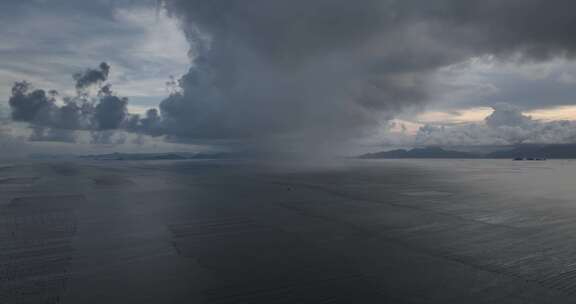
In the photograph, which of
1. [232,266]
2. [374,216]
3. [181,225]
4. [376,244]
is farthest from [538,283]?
[181,225]

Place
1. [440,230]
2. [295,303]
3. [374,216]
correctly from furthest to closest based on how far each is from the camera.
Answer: [374,216] < [440,230] < [295,303]

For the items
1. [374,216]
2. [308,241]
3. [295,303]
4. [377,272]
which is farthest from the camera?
[374,216]

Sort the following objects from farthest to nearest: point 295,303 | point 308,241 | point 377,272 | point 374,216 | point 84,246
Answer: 1. point 374,216
2. point 308,241
3. point 84,246
4. point 377,272
5. point 295,303

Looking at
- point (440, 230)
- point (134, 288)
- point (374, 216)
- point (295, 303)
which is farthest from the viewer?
point (374, 216)

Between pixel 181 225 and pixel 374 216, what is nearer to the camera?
pixel 181 225

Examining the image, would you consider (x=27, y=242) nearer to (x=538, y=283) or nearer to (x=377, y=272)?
(x=377, y=272)

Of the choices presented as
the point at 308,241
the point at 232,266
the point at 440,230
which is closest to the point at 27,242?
the point at 232,266

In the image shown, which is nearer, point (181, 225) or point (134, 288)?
point (134, 288)

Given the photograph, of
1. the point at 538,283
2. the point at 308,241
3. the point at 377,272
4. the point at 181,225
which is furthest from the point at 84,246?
the point at 538,283

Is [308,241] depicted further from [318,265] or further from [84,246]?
[84,246]
